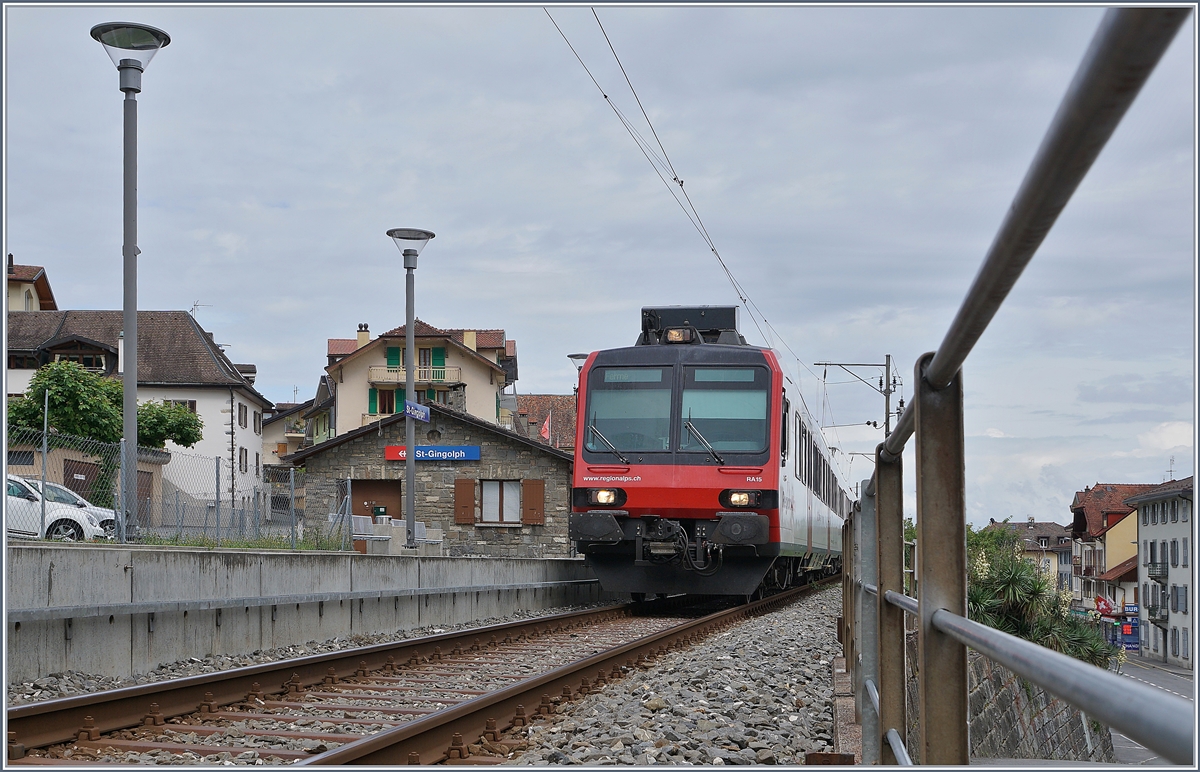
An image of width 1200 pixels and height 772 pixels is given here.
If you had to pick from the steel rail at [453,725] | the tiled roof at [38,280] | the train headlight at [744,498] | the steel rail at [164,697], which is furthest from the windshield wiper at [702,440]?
the tiled roof at [38,280]

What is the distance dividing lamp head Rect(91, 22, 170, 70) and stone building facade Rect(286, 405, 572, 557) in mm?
24841

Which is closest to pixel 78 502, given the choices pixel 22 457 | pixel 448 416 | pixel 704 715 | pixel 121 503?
pixel 121 503

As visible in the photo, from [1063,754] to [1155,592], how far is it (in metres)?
4.08

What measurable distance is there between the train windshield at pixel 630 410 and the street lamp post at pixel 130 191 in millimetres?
5348

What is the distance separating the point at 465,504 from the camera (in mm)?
36719

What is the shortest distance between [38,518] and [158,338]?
176 ft

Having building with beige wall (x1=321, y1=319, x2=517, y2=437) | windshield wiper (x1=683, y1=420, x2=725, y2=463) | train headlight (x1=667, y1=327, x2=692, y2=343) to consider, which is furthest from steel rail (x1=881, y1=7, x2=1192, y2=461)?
building with beige wall (x1=321, y1=319, x2=517, y2=437)

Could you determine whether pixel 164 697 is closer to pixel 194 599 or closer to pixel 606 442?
pixel 194 599

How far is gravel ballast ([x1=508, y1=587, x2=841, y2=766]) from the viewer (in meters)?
5.75

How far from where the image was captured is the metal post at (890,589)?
3.04 m

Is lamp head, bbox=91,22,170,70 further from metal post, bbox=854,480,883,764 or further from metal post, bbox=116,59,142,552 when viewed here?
metal post, bbox=854,480,883,764

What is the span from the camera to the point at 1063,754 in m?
8.94

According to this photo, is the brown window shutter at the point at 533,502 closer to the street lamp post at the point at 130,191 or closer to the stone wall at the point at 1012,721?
the street lamp post at the point at 130,191

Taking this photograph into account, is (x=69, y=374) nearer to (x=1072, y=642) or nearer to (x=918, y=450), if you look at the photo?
(x=1072, y=642)
